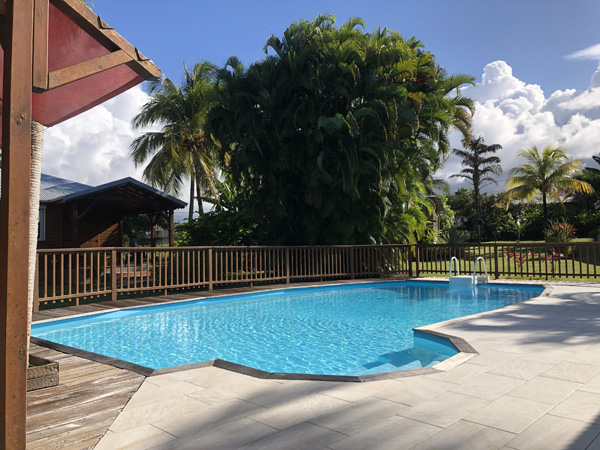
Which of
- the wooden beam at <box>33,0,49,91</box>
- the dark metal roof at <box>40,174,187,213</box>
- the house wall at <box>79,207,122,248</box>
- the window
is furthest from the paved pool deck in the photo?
the house wall at <box>79,207,122,248</box>

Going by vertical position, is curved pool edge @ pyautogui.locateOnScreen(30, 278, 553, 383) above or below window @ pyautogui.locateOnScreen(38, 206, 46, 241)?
below

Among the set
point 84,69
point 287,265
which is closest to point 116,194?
point 287,265

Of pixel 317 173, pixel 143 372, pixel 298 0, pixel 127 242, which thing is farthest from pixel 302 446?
pixel 127 242

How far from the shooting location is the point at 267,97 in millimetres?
12836

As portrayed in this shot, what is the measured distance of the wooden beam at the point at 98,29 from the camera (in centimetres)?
262

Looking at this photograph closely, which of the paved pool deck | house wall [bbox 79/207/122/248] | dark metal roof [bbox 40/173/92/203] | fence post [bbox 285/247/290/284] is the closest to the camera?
the paved pool deck

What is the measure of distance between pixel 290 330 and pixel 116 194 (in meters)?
10.5

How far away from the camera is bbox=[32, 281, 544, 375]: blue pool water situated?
525 centimetres

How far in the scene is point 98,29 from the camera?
8.87ft

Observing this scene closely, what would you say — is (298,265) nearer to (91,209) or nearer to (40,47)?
(91,209)

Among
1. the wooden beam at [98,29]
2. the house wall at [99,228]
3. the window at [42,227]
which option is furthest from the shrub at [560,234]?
the window at [42,227]

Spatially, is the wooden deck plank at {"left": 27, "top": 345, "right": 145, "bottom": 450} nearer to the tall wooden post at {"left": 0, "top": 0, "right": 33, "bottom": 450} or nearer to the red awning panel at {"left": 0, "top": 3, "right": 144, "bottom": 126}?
the tall wooden post at {"left": 0, "top": 0, "right": 33, "bottom": 450}

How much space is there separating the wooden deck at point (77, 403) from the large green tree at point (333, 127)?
29.9 ft

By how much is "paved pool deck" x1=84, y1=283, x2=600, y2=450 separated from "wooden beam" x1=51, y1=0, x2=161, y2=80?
2.28 m
